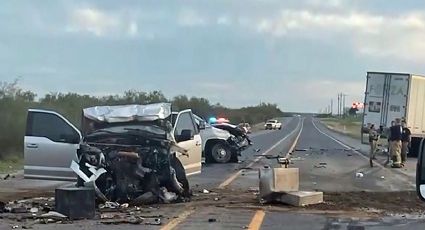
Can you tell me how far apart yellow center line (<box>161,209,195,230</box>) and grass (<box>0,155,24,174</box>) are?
12521 millimetres

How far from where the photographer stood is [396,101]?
36.3 meters

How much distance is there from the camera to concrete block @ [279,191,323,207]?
48.4ft

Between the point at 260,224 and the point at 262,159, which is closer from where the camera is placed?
the point at 260,224

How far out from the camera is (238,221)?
12.5m

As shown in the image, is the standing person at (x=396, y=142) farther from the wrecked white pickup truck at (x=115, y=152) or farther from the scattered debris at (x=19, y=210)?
the scattered debris at (x=19, y=210)

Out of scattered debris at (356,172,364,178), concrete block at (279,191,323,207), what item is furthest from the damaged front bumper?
scattered debris at (356,172,364,178)

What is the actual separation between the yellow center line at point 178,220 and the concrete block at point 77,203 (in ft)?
4.64

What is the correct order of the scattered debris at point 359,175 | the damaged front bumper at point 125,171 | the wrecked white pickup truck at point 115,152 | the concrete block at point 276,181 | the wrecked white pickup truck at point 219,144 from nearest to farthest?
1. the damaged front bumper at point 125,171
2. the wrecked white pickup truck at point 115,152
3. the concrete block at point 276,181
4. the scattered debris at point 359,175
5. the wrecked white pickup truck at point 219,144

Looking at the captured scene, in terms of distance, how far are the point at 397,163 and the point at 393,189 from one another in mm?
9978

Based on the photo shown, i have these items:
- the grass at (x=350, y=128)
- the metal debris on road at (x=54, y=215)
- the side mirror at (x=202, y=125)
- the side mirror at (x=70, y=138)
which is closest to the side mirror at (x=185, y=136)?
the side mirror at (x=70, y=138)

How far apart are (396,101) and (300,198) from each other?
892 inches

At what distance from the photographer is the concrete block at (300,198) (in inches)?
581

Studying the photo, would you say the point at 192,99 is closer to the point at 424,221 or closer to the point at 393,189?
the point at 393,189

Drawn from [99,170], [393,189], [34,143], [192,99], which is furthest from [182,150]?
[192,99]
